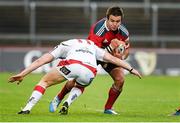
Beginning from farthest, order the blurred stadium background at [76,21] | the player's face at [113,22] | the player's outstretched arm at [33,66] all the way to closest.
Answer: the blurred stadium background at [76,21] < the player's face at [113,22] < the player's outstretched arm at [33,66]

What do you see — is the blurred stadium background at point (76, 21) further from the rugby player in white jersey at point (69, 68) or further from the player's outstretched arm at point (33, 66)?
the player's outstretched arm at point (33, 66)

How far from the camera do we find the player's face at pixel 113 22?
13.5 metres

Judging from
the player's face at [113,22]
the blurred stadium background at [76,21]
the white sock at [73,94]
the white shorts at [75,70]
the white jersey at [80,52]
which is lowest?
the blurred stadium background at [76,21]

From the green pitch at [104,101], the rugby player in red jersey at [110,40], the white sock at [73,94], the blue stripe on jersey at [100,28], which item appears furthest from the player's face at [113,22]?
the green pitch at [104,101]

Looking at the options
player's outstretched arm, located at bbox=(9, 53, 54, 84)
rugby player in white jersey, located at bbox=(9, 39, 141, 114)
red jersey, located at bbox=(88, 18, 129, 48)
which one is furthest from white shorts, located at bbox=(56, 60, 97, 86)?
red jersey, located at bbox=(88, 18, 129, 48)

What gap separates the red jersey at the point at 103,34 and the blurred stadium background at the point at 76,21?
19.8 meters

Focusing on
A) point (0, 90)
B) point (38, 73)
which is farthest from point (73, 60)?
point (38, 73)

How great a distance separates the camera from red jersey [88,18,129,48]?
14.3 m

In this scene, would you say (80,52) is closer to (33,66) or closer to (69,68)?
(69,68)

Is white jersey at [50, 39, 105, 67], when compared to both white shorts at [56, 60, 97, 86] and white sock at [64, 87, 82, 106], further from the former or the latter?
white sock at [64, 87, 82, 106]

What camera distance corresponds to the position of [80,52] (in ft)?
41.7

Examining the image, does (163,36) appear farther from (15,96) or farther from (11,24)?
(15,96)

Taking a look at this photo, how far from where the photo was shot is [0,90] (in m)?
21.9

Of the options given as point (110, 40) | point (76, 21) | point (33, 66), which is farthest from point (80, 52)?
point (76, 21)
